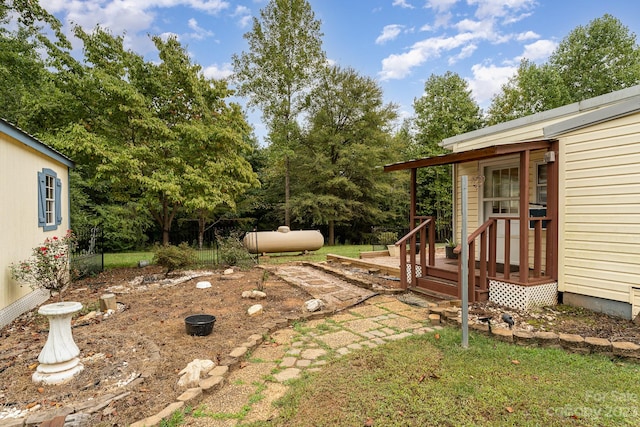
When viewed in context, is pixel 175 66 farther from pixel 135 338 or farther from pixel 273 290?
pixel 135 338

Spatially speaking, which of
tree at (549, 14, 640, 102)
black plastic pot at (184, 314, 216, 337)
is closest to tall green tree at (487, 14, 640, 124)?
tree at (549, 14, 640, 102)

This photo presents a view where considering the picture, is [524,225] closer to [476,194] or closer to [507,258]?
[507,258]

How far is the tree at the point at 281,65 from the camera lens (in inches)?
670

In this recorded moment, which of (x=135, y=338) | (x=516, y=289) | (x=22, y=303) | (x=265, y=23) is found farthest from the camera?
(x=265, y=23)

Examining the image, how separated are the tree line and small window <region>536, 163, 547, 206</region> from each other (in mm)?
7737

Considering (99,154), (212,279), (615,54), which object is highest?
(615,54)

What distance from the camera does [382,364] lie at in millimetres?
3289

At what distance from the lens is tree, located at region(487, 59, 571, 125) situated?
1994cm

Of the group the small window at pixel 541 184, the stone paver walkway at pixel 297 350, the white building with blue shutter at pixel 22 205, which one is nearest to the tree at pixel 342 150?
the white building with blue shutter at pixel 22 205

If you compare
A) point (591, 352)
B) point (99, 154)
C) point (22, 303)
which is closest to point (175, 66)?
point (99, 154)

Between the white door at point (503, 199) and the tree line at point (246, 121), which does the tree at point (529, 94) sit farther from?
the white door at point (503, 199)

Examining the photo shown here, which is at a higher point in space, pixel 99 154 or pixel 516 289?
pixel 99 154

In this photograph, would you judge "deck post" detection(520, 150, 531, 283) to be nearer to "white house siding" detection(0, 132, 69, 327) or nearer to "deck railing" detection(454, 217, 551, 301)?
"deck railing" detection(454, 217, 551, 301)

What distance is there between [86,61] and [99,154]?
9.61ft
